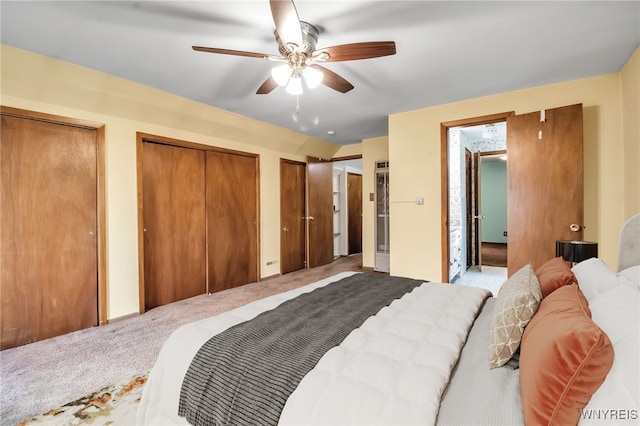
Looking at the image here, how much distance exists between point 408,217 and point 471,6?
2502 mm

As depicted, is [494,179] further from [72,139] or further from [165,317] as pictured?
[72,139]

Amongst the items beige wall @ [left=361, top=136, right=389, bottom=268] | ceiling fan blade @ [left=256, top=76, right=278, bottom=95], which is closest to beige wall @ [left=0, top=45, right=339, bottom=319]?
ceiling fan blade @ [left=256, top=76, right=278, bottom=95]

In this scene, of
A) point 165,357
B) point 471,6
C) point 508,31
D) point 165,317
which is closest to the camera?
point 165,357

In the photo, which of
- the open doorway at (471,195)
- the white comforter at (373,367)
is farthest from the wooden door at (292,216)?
the white comforter at (373,367)

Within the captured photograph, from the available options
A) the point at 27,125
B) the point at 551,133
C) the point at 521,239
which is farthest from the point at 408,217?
the point at 27,125

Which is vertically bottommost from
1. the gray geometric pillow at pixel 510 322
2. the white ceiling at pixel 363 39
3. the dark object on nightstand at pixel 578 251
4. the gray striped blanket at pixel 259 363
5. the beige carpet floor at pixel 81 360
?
the beige carpet floor at pixel 81 360

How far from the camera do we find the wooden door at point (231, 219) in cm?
406

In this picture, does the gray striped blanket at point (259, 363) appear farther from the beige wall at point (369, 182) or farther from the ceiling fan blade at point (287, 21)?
the beige wall at point (369, 182)

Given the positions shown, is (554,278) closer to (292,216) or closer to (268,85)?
(268,85)

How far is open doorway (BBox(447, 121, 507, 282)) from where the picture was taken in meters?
4.30

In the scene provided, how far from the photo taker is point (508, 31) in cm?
209

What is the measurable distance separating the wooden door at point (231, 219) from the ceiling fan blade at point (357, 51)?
102 inches

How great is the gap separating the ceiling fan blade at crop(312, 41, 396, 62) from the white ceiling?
23 cm

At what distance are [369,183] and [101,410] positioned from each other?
4.43 meters
